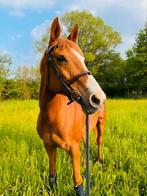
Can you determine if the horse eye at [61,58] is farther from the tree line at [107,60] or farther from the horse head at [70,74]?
the tree line at [107,60]

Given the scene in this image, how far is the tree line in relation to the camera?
168ft

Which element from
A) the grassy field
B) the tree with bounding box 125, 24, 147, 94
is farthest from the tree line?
the grassy field

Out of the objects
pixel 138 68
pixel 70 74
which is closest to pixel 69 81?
pixel 70 74

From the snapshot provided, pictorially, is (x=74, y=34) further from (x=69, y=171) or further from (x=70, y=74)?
(x=69, y=171)

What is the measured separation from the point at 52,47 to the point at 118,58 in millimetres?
58541

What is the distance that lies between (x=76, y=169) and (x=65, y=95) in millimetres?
948

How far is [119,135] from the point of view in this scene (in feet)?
29.1

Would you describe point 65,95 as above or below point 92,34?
below

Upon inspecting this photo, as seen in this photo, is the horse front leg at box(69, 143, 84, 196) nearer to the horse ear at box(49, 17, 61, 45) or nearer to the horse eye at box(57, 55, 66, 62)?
the horse eye at box(57, 55, 66, 62)

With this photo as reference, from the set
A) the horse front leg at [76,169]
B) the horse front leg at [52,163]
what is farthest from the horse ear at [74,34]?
the horse front leg at [52,163]

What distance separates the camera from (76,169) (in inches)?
167

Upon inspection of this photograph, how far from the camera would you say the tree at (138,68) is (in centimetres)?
5123

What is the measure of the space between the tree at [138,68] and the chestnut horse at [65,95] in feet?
153

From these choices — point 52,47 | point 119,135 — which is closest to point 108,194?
point 52,47
